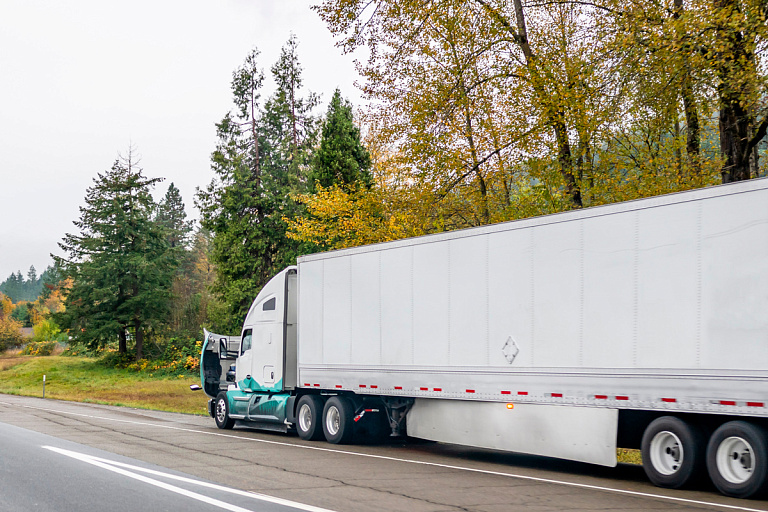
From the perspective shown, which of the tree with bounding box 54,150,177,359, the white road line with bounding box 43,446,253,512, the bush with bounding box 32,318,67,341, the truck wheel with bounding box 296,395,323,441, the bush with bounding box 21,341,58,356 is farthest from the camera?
the bush with bounding box 32,318,67,341

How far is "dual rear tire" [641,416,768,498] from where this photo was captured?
8.47m

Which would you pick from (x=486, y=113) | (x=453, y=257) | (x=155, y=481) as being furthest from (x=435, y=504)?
(x=486, y=113)

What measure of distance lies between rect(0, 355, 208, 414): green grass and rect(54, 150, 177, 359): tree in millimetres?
2985

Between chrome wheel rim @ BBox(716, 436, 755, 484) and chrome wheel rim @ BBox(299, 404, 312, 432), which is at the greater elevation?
chrome wheel rim @ BBox(716, 436, 755, 484)

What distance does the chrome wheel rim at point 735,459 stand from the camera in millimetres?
8656

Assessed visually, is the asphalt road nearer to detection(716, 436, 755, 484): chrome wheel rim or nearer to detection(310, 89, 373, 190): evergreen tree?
detection(716, 436, 755, 484): chrome wheel rim

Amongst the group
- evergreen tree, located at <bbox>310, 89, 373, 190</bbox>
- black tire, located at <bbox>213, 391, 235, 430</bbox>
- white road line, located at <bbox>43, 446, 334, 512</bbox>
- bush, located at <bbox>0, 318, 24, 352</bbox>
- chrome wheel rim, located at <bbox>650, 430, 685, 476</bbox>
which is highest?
evergreen tree, located at <bbox>310, 89, 373, 190</bbox>

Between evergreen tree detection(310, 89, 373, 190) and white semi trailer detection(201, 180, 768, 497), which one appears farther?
evergreen tree detection(310, 89, 373, 190)

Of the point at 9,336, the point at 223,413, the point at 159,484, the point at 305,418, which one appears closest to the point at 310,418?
the point at 305,418

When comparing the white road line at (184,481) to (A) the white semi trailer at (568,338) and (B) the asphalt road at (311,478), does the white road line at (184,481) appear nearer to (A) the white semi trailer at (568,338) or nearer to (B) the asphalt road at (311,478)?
(B) the asphalt road at (311,478)

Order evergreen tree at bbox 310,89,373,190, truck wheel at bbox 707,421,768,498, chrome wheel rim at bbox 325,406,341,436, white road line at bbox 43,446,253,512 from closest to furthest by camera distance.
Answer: white road line at bbox 43,446,253,512 < truck wheel at bbox 707,421,768,498 < chrome wheel rim at bbox 325,406,341,436 < evergreen tree at bbox 310,89,373,190

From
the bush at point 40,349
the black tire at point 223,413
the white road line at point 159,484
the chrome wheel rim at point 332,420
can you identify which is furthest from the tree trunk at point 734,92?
the bush at point 40,349

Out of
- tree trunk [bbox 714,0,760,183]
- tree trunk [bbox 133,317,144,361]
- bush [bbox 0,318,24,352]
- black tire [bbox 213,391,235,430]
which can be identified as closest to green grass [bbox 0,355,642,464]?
tree trunk [bbox 133,317,144,361]

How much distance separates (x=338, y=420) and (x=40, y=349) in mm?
62265
